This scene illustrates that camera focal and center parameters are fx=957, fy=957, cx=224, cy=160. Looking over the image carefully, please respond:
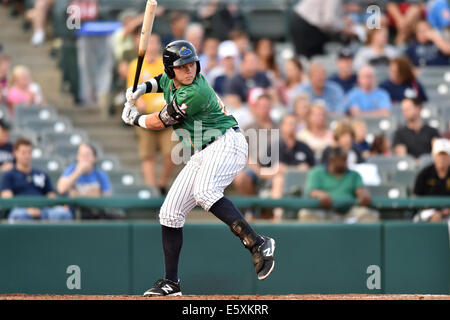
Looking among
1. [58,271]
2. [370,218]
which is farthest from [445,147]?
[58,271]

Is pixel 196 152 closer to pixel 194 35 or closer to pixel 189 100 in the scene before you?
pixel 189 100

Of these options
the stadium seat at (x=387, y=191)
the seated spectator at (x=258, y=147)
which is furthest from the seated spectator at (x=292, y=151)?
the stadium seat at (x=387, y=191)

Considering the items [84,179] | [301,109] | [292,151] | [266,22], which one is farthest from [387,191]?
[266,22]

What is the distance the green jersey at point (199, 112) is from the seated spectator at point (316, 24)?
5.66 m

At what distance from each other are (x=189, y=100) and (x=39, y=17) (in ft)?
22.6

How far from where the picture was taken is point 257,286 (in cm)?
853

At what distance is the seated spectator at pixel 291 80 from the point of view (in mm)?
12000

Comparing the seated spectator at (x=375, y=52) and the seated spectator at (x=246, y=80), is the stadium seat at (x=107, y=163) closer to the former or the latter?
the seated spectator at (x=246, y=80)

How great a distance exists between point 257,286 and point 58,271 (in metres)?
1.76

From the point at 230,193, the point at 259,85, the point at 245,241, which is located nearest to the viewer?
the point at 245,241

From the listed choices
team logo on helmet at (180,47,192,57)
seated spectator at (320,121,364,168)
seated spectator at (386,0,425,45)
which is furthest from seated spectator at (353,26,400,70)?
team logo on helmet at (180,47,192,57)

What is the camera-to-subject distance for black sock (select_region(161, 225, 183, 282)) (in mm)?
7141

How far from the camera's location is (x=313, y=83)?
11.7 m
